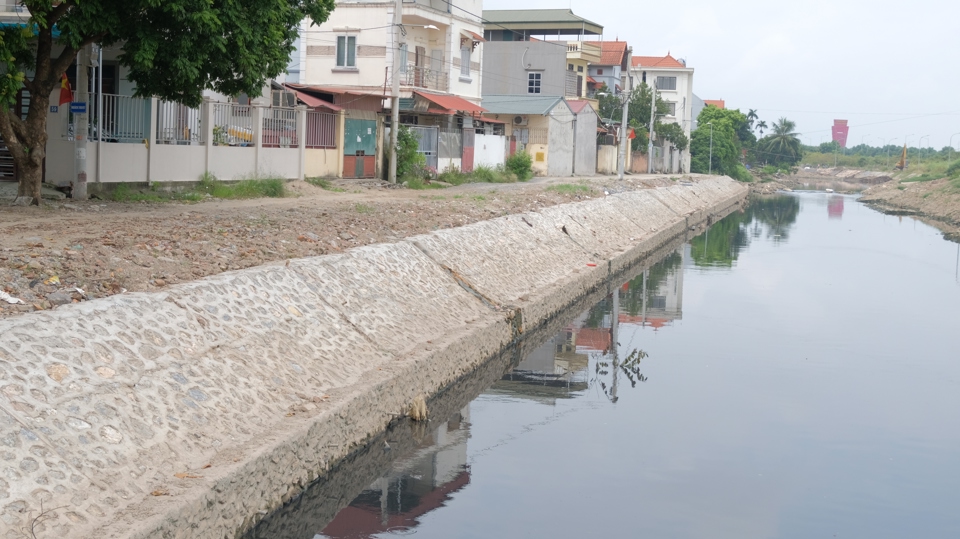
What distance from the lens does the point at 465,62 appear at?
39250 mm

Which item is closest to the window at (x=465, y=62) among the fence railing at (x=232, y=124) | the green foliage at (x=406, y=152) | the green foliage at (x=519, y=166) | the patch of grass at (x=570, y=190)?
the green foliage at (x=519, y=166)

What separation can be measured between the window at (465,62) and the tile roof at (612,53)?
2964 centimetres

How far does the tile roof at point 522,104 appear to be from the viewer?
45.6 m

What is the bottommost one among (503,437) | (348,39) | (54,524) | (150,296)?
(503,437)

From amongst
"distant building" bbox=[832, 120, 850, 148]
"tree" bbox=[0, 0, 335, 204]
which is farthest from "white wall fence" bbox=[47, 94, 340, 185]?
"distant building" bbox=[832, 120, 850, 148]

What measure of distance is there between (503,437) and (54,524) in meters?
4.89

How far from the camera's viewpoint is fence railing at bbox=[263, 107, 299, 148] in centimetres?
2358

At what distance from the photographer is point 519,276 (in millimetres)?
15461

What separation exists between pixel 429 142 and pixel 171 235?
21.5 m

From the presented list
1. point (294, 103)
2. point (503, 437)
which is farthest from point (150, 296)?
point (294, 103)

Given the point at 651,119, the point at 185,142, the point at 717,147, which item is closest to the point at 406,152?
the point at 185,142

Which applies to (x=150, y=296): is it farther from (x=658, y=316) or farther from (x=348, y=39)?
(x=348, y=39)

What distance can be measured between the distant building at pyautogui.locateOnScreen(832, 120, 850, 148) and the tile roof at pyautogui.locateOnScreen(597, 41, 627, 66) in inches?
4105

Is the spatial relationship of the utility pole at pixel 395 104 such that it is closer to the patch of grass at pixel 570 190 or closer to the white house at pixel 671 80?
the patch of grass at pixel 570 190
